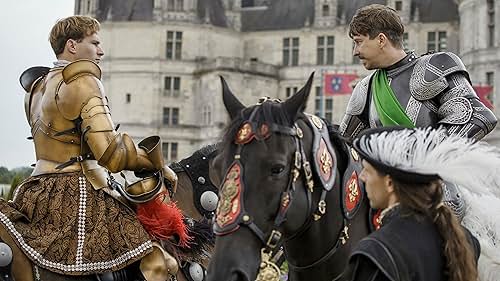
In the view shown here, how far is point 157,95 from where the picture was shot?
52094 millimetres

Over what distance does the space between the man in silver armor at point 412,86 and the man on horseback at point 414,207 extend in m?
0.94

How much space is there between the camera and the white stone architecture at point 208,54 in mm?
50812

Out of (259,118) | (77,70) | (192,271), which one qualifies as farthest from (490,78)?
(259,118)

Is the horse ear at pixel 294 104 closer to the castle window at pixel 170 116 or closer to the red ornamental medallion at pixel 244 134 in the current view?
the red ornamental medallion at pixel 244 134

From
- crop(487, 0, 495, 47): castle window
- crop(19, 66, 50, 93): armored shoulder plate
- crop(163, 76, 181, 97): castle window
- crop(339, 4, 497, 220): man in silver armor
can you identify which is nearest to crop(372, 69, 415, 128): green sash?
crop(339, 4, 497, 220): man in silver armor

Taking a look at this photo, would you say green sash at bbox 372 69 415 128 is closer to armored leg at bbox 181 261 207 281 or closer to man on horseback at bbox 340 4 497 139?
man on horseback at bbox 340 4 497 139

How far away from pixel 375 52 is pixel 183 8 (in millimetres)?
49219

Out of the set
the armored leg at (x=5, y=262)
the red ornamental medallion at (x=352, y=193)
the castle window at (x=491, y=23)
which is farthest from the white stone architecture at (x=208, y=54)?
the red ornamental medallion at (x=352, y=193)

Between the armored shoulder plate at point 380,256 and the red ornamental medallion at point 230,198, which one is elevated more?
the red ornamental medallion at point 230,198

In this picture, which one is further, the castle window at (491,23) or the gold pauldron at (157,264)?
the castle window at (491,23)

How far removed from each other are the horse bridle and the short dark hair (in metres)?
1.10

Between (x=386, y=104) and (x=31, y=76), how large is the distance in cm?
205

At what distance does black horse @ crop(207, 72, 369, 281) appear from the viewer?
3.03 m

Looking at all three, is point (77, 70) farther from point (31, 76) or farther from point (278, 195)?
point (278, 195)
